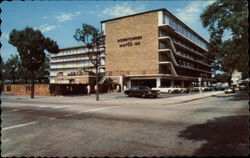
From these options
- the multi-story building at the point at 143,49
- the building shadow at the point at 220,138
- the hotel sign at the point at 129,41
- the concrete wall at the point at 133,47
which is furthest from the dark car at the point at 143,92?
the hotel sign at the point at 129,41

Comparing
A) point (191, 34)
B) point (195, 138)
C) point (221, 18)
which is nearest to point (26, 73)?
point (191, 34)

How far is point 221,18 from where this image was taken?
1877 cm

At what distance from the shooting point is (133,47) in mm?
44438

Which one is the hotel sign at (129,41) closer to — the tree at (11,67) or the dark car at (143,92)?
the dark car at (143,92)

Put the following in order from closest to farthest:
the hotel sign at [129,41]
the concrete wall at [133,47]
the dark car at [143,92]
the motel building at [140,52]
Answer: the dark car at [143,92], the motel building at [140,52], the concrete wall at [133,47], the hotel sign at [129,41]

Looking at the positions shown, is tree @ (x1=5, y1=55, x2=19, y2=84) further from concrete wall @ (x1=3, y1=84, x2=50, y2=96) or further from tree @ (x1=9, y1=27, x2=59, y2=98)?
tree @ (x1=9, y1=27, x2=59, y2=98)

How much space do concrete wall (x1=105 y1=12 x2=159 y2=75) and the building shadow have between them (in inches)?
1368

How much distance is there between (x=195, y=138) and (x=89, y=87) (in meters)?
34.7

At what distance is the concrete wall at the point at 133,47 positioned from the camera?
42000mm

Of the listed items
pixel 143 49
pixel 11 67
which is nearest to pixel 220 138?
pixel 143 49

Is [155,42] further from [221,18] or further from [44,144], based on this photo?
[44,144]

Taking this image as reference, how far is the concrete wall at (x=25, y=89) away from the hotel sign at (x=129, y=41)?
21155 mm

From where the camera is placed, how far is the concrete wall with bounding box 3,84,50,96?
3275 cm

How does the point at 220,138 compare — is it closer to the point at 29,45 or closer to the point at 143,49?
the point at 29,45
